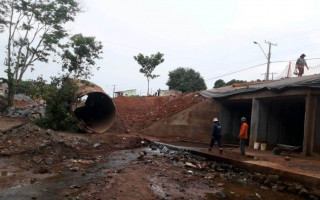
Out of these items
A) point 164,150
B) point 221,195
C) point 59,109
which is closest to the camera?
point 221,195

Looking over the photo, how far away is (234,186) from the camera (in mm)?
8828

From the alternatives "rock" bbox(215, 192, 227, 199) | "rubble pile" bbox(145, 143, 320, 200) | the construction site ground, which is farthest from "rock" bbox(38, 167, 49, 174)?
"rock" bbox(215, 192, 227, 199)

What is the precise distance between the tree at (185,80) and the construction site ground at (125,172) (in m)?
24.1

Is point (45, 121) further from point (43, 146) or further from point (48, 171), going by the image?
point (48, 171)

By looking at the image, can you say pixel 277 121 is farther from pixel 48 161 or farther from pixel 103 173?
pixel 48 161

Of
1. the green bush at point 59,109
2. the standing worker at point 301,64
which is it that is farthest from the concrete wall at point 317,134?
the green bush at point 59,109

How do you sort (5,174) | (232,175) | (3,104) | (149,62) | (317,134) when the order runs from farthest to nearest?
(149,62), (3,104), (317,134), (232,175), (5,174)

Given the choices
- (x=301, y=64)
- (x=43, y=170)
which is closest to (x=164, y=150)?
(x=43, y=170)

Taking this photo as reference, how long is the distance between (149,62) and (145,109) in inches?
403

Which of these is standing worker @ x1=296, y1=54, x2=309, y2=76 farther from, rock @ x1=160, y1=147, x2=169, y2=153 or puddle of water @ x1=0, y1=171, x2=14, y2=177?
puddle of water @ x1=0, y1=171, x2=14, y2=177

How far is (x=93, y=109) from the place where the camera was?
2189cm

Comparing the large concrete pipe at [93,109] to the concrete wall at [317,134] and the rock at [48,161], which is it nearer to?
A: the rock at [48,161]

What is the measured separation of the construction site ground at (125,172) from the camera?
7453 millimetres

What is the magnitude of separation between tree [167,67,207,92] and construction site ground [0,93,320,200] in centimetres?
2407
